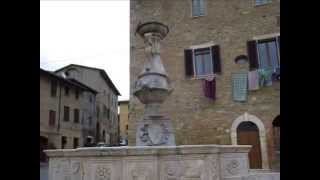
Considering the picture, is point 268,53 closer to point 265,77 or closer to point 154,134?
point 265,77

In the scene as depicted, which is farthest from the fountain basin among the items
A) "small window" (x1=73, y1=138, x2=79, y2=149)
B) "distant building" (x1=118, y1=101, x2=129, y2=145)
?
"distant building" (x1=118, y1=101, x2=129, y2=145)

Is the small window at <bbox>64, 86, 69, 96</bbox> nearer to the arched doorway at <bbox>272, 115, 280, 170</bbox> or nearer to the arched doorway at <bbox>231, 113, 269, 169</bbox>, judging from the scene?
the arched doorway at <bbox>231, 113, 269, 169</bbox>

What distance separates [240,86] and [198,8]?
454 centimetres

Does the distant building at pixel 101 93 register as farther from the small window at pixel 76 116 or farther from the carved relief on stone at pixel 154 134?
the carved relief on stone at pixel 154 134

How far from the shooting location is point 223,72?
17109 millimetres

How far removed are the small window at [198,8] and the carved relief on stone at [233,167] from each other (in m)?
13.1

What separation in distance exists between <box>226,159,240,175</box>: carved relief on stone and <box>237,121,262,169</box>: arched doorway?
1023cm


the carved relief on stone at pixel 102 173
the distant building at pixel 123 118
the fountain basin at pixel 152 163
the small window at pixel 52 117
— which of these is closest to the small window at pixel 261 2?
the fountain basin at pixel 152 163

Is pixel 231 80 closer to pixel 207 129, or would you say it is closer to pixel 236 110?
pixel 236 110

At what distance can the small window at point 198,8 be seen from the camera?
59.8ft
